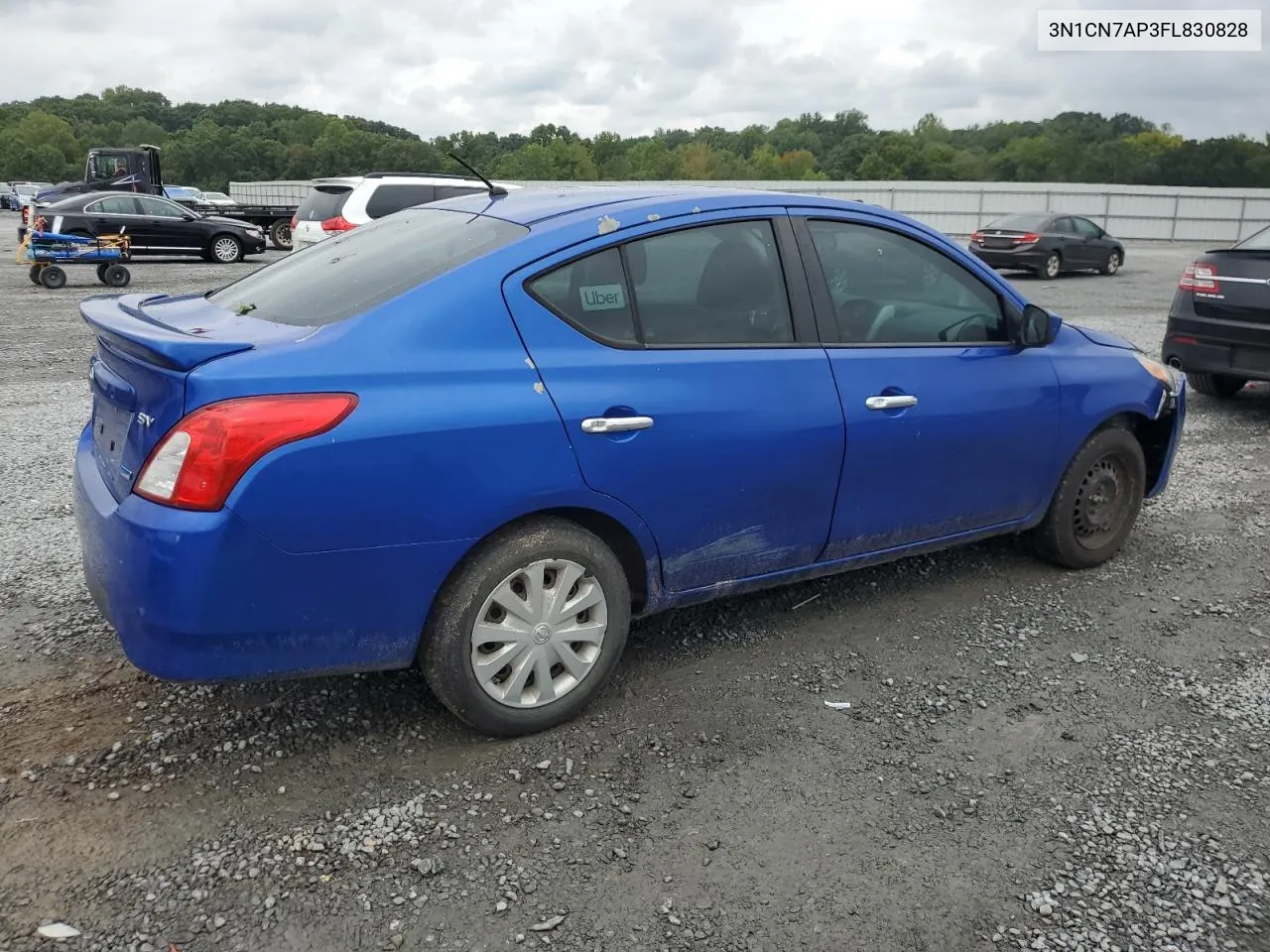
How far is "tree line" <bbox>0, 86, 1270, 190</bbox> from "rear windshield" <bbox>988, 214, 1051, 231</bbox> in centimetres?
3516

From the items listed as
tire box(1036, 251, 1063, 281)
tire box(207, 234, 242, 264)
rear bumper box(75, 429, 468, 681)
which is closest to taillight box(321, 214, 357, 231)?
tire box(207, 234, 242, 264)

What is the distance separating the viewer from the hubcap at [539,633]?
3008 millimetres

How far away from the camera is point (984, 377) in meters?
4.04

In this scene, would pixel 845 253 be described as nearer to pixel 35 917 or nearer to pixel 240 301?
pixel 240 301

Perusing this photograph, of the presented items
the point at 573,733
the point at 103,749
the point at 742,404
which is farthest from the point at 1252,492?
the point at 103,749

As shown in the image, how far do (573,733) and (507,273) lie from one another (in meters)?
1.45

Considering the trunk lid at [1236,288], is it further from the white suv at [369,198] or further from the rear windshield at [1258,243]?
the white suv at [369,198]

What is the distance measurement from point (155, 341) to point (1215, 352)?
765 cm

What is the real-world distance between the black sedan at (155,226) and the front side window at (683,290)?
17.5m

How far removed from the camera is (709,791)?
294 centimetres

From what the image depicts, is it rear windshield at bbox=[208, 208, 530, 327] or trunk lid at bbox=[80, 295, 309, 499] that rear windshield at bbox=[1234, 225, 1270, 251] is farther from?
trunk lid at bbox=[80, 295, 309, 499]

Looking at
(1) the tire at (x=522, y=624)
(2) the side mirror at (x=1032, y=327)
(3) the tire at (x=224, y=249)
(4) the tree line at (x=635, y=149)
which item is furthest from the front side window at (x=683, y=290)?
(4) the tree line at (x=635, y=149)

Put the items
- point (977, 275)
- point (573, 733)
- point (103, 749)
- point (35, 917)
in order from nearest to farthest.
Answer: point (35, 917) → point (103, 749) → point (573, 733) → point (977, 275)

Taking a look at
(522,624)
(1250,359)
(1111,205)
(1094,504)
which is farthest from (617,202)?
(1111,205)
